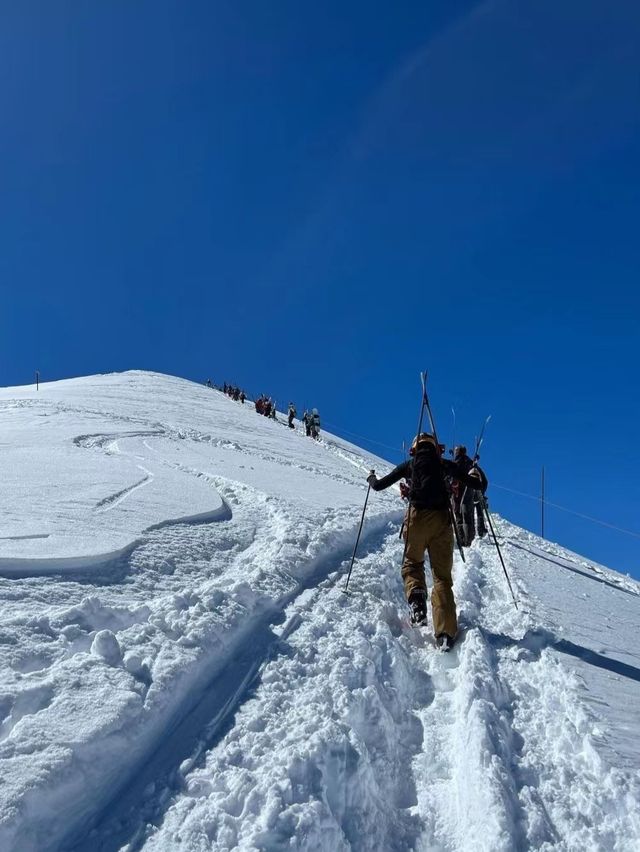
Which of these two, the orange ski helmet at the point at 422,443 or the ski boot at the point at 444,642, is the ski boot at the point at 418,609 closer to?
the ski boot at the point at 444,642

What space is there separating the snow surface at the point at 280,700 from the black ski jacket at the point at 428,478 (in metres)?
1.19

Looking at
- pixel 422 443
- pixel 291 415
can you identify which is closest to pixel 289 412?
pixel 291 415

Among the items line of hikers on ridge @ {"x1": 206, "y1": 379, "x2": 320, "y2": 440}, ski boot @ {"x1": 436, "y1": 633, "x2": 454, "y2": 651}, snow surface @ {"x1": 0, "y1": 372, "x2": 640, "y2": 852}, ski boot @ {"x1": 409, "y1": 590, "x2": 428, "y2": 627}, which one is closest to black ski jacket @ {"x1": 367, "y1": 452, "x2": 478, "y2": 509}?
ski boot @ {"x1": 409, "y1": 590, "x2": 428, "y2": 627}

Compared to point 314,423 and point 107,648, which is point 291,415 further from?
point 107,648

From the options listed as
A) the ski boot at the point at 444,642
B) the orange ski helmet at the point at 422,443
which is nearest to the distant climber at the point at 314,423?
the orange ski helmet at the point at 422,443

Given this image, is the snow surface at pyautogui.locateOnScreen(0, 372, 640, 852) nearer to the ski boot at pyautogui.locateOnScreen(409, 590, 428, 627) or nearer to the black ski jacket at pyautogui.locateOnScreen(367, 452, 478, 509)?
the ski boot at pyautogui.locateOnScreen(409, 590, 428, 627)

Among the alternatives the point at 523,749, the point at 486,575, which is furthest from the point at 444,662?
the point at 486,575

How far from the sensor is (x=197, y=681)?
12.6 ft

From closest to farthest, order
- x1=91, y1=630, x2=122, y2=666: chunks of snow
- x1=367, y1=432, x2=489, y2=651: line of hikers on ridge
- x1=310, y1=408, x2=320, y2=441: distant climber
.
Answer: x1=91, y1=630, x2=122, y2=666: chunks of snow → x1=367, y1=432, x2=489, y2=651: line of hikers on ridge → x1=310, y1=408, x2=320, y2=441: distant climber

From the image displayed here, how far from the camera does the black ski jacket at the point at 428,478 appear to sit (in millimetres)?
5762

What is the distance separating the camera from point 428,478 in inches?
231

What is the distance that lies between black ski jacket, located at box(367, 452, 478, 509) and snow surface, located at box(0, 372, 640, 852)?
1191mm

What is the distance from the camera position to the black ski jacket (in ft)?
18.9

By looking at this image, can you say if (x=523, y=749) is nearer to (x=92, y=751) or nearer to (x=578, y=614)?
(x=92, y=751)
